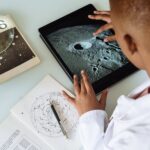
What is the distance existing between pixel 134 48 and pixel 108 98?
260mm

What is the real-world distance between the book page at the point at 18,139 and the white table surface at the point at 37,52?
0.04m

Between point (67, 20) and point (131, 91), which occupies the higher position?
point (67, 20)

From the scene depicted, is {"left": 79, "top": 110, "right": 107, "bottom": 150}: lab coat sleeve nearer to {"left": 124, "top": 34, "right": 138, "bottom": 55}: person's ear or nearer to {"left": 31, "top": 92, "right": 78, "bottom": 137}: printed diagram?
{"left": 31, "top": 92, "right": 78, "bottom": 137}: printed diagram

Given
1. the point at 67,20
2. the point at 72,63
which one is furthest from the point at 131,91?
the point at 67,20

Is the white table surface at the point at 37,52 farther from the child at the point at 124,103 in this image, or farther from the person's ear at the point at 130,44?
the person's ear at the point at 130,44

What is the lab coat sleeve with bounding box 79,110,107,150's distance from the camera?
889mm

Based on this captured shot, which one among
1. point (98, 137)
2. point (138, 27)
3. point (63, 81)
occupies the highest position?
point (138, 27)

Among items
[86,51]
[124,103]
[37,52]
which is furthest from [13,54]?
[124,103]

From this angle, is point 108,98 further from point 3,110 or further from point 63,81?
point 3,110

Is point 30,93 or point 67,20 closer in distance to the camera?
point 30,93

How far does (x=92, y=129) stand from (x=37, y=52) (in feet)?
0.89

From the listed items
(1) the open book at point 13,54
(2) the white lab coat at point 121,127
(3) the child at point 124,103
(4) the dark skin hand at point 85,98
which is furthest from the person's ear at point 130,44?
(1) the open book at point 13,54

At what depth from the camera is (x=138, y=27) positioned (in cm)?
67

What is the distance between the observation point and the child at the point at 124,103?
2.20 feet
